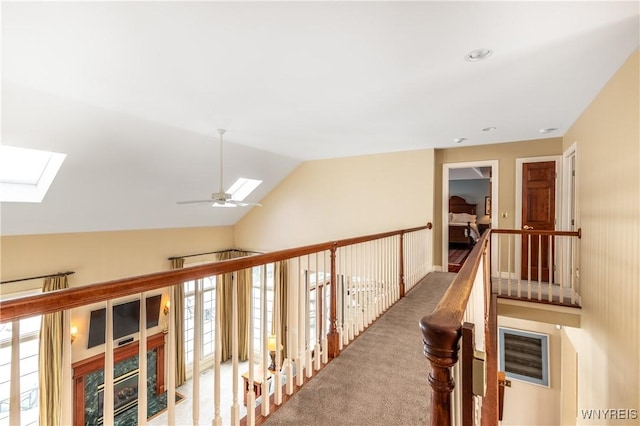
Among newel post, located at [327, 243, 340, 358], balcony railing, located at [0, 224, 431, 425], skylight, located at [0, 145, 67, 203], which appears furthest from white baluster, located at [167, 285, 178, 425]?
skylight, located at [0, 145, 67, 203]

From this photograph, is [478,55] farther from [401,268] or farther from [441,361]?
[401,268]

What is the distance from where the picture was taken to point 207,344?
24.3ft

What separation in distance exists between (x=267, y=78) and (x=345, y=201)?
3.90 metres

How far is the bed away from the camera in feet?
28.4

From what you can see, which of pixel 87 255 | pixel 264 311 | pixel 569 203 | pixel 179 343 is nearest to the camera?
pixel 264 311

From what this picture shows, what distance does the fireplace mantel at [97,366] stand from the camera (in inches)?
190

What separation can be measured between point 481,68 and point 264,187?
5262 mm

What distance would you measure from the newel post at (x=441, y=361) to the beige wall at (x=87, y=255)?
5769mm

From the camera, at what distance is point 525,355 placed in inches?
217

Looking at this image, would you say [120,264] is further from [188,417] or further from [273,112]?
[273,112]

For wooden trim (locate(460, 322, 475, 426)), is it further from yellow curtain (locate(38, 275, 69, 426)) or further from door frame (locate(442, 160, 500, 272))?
yellow curtain (locate(38, 275, 69, 426))

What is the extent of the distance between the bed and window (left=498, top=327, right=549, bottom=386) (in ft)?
10.2

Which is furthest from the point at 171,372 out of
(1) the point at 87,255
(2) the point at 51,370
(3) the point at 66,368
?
(1) the point at 87,255

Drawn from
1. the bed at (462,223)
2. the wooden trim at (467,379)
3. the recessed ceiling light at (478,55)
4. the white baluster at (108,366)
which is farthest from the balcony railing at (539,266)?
the white baluster at (108,366)
